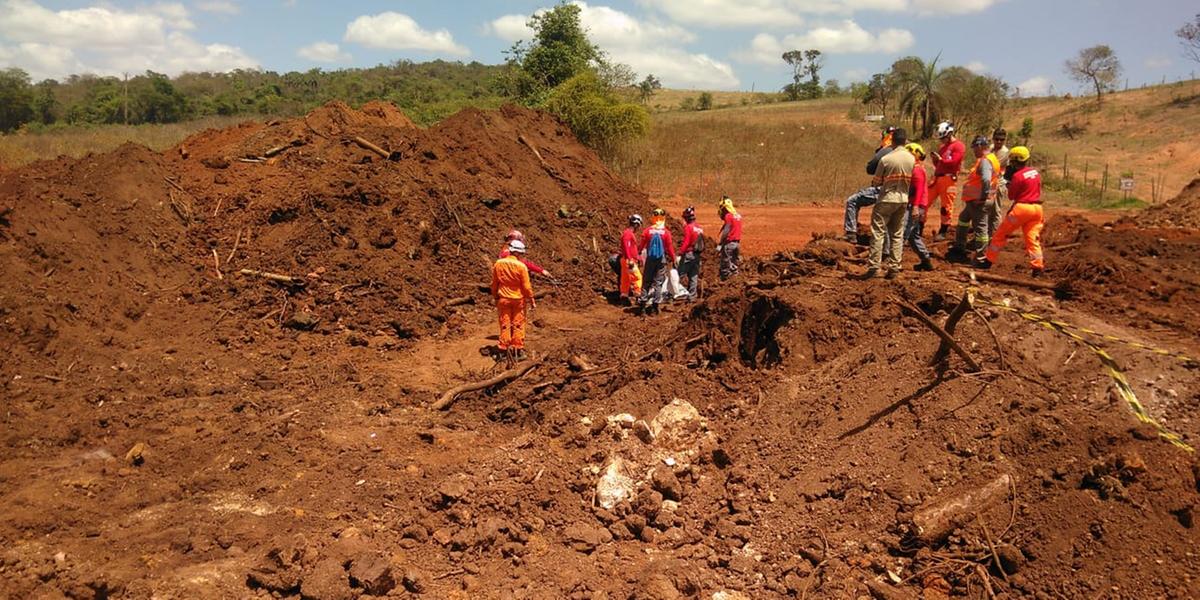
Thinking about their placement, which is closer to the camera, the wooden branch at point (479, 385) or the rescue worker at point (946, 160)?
the wooden branch at point (479, 385)

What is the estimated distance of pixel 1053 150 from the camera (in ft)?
113

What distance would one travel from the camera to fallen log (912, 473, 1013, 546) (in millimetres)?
4352

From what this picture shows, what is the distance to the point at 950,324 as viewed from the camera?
16.7 feet

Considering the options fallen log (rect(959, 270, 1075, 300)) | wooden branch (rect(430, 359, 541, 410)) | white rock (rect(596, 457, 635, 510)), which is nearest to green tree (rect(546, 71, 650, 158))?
wooden branch (rect(430, 359, 541, 410))

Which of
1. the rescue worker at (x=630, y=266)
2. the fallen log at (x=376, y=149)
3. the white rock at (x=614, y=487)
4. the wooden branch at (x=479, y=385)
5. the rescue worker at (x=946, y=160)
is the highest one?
the fallen log at (x=376, y=149)

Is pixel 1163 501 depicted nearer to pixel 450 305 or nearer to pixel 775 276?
pixel 775 276

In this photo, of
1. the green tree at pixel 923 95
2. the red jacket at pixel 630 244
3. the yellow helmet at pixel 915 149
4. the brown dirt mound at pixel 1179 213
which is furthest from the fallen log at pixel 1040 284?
the green tree at pixel 923 95

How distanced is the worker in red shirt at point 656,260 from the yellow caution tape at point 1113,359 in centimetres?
482

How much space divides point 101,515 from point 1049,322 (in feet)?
24.4

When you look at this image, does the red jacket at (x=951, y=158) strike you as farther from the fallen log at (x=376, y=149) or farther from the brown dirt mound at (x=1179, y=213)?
the fallen log at (x=376, y=149)

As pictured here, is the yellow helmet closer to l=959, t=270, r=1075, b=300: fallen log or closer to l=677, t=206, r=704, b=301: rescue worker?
l=959, t=270, r=1075, b=300: fallen log

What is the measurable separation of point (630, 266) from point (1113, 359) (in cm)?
697

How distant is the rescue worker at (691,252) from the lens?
1024 cm

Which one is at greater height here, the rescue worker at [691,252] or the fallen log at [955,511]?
the rescue worker at [691,252]
